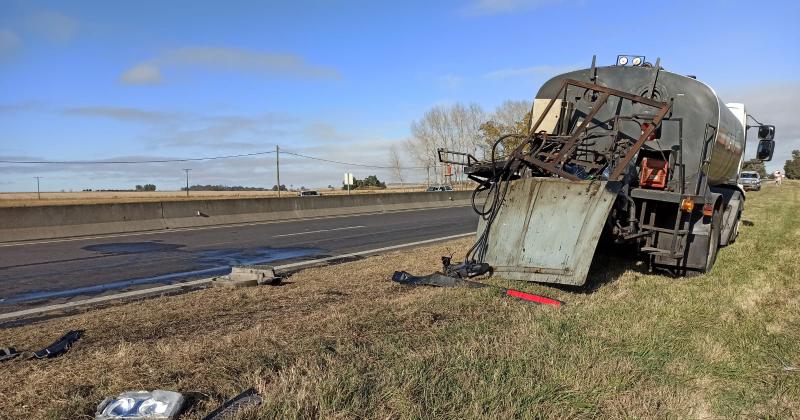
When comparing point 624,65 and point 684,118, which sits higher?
point 624,65

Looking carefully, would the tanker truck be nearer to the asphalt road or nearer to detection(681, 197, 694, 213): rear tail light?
detection(681, 197, 694, 213): rear tail light

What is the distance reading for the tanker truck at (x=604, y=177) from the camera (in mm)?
6348

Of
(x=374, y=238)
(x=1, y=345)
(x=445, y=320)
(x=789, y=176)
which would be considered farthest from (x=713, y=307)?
(x=789, y=176)

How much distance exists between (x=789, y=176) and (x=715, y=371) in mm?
153705

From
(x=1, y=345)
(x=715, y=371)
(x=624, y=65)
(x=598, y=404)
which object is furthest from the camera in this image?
(x=624, y=65)

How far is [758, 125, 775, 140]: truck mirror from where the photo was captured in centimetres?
1259

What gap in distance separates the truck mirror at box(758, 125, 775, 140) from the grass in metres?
7.54

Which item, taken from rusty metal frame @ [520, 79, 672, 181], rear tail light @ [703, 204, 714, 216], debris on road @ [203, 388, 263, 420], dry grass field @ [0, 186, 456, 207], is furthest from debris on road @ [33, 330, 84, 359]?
dry grass field @ [0, 186, 456, 207]

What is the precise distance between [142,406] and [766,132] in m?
14.3

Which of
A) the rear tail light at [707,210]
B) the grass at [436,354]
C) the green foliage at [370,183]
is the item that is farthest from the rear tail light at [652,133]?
the green foliage at [370,183]

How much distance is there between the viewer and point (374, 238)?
14336 mm

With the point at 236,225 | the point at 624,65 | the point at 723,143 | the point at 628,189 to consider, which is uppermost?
the point at 624,65

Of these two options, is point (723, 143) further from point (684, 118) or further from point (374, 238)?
point (374, 238)

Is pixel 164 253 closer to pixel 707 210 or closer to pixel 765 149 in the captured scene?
pixel 707 210
